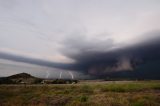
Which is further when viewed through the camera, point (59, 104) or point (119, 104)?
point (59, 104)

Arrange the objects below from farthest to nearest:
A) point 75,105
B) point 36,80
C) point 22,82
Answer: point 36,80
point 22,82
point 75,105

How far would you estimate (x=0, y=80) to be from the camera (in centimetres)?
9956

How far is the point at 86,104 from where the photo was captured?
31.5 m

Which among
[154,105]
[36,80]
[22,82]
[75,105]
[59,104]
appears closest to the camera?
[154,105]

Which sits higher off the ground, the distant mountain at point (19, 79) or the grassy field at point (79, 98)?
the distant mountain at point (19, 79)

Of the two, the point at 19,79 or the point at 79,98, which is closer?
the point at 79,98

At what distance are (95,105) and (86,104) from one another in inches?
67.4

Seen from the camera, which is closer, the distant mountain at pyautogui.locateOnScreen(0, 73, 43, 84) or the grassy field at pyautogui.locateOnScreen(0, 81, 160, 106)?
the grassy field at pyautogui.locateOnScreen(0, 81, 160, 106)

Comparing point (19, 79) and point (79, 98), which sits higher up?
point (19, 79)

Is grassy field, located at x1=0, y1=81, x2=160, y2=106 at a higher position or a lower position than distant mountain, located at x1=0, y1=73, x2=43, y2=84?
lower

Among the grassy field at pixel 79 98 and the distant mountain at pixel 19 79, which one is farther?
the distant mountain at pixel 19 79

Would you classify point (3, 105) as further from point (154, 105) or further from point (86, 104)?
point (154, 105)

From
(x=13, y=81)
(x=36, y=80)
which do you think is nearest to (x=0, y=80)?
(x=13, y=81)

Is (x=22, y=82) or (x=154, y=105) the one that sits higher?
(x=22, y=82)
